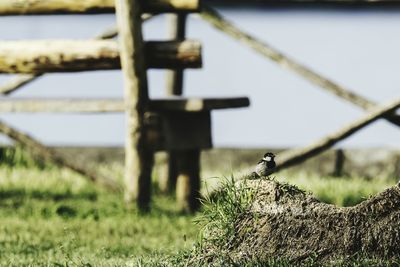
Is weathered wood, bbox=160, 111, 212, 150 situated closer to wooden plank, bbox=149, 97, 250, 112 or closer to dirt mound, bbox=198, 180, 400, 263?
wooden plank, bbox=149, 97, 250, 112

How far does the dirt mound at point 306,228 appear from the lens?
14.4 ft

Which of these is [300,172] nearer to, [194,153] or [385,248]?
[194,153]

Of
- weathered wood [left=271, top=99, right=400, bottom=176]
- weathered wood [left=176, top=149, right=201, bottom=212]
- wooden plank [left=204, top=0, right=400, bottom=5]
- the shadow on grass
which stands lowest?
the shadow on grass

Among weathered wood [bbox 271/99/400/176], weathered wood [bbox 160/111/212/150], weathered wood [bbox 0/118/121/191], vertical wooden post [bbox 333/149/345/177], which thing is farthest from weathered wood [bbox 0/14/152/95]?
vertical wooden post [bbox 333/149/345/177]

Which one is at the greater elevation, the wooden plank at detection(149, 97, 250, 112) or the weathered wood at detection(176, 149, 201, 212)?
the wooden plank at detection(149, 97, 250, 112)

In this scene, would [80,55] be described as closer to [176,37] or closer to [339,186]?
[176,37]

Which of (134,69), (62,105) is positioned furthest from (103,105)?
(134,69)

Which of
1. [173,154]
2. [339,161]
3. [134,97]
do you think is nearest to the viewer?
[134,97]

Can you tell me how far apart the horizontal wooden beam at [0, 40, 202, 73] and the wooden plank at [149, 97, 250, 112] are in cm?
23

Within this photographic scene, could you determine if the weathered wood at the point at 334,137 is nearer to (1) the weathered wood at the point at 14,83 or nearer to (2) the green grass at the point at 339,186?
(2) the green grass at the point at 339,186

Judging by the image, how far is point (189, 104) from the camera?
6891mm

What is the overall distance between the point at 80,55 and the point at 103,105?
390 mm

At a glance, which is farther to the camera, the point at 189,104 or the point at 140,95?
the point at 189,104

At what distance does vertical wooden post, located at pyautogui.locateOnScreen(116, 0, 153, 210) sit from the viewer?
22.0 feet
